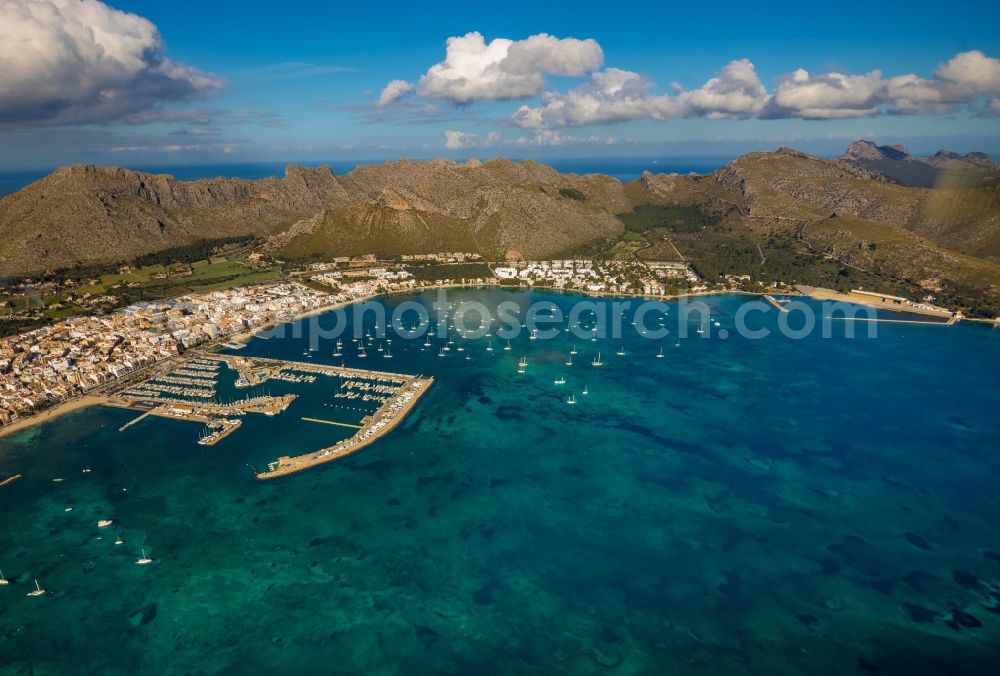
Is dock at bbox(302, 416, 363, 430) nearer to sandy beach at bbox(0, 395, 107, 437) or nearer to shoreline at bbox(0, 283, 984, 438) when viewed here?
shoreline at bbox(0, 283, 984, 438)

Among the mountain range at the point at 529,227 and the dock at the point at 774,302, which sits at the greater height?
the mountain range at the point at 529,227

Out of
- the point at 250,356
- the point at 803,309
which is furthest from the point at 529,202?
the point at 250,356

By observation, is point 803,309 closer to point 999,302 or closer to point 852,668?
point 999,302

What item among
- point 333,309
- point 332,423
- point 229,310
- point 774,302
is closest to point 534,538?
point 332,423

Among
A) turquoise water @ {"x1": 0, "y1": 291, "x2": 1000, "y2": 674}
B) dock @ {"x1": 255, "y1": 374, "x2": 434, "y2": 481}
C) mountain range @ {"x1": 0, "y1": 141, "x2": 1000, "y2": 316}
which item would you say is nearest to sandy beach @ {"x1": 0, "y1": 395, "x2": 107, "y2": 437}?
turquoise water @ {"x1": 0, "y1": 291, "x2": 1000, "y2": 674}

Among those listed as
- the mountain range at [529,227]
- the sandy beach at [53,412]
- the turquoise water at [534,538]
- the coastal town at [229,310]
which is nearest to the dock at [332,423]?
the turquoise water at [534,538]

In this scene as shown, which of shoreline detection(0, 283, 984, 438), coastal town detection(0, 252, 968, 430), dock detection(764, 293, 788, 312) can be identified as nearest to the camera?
shoreline detection(0, 283, 984, 438)

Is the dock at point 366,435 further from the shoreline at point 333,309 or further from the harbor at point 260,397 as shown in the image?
the shoreline at point 333,309
